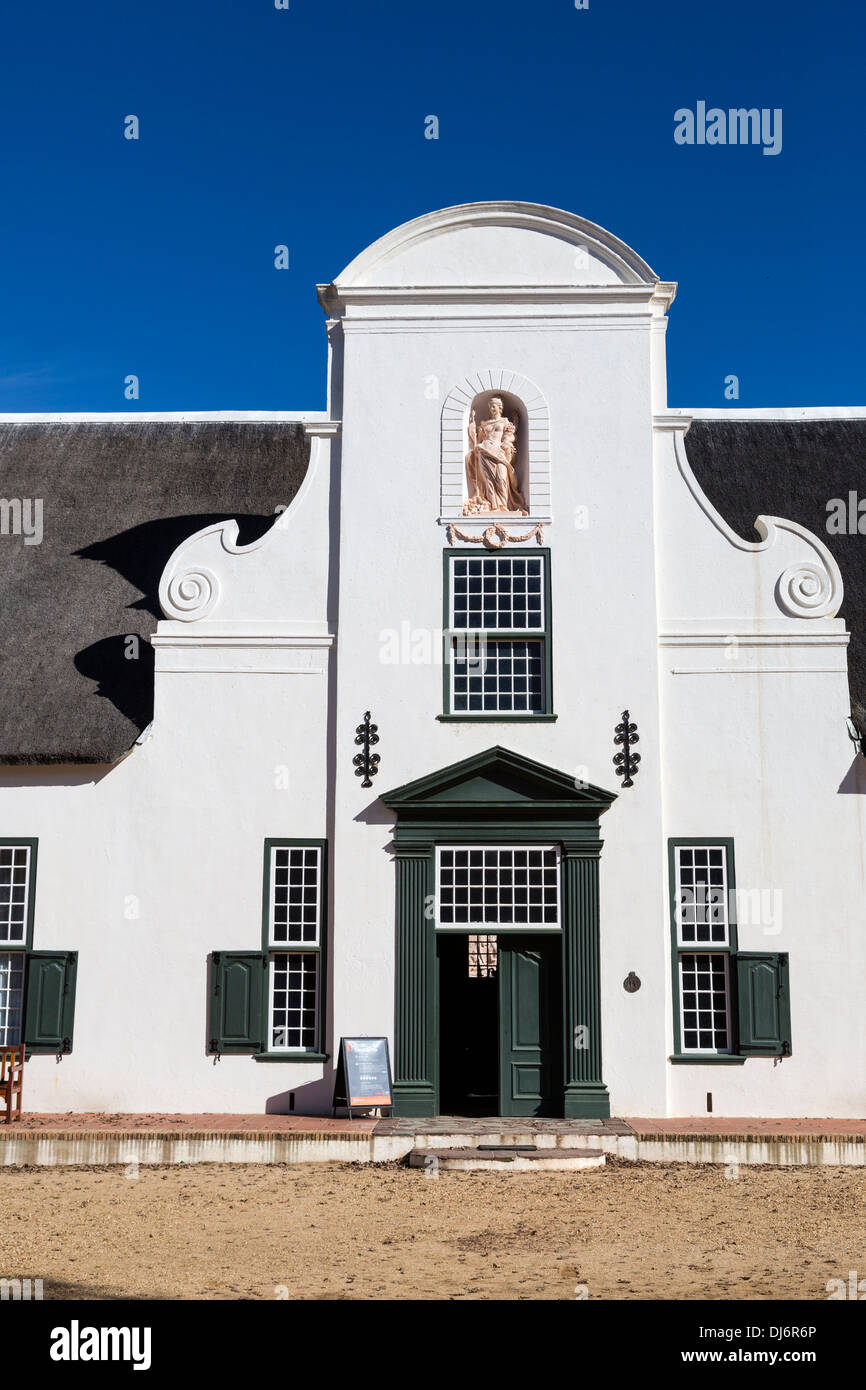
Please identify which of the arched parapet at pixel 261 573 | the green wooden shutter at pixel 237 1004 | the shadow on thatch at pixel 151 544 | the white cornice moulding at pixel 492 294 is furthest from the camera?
the shadow on thatch at pixel 151 544

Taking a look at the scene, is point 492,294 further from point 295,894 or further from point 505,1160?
point 505,1160

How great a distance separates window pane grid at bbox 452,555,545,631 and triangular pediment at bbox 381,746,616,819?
169 centimetres

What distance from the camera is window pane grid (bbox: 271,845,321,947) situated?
50.1 feet

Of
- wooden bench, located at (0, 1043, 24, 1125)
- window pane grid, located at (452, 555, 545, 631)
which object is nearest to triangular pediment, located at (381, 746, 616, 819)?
window pane grid, located at (452, 555, 545, 631)

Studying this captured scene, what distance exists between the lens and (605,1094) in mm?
14516

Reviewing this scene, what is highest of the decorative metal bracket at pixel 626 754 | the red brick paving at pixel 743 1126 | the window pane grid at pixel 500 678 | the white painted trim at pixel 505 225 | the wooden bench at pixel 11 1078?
the white painted trim at pixel 505 225

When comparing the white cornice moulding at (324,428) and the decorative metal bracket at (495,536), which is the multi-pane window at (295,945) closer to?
the decorative metal bracket at (495,536)

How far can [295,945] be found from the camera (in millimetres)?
15180

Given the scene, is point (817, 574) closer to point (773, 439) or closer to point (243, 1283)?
point (773, 439)

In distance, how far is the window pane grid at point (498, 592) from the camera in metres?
15.8

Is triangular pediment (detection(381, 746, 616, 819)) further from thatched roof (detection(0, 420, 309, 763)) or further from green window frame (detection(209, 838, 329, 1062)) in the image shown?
thatched roof (detection(0, 420, 309, 763))

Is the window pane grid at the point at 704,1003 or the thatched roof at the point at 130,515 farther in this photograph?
the thatched roof at the point at 130,515

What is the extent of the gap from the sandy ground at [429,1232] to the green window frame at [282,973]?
2297 millimetres

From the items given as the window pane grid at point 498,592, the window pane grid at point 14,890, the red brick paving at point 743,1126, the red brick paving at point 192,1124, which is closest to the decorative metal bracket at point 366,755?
the window pane grid at point 498,592
